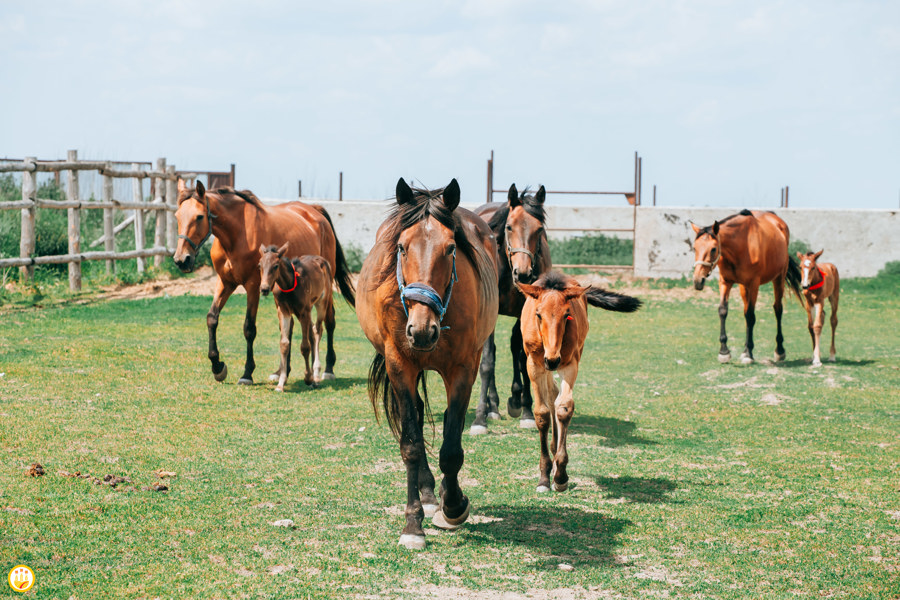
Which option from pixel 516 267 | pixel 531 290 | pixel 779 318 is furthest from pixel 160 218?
pixel 531 290

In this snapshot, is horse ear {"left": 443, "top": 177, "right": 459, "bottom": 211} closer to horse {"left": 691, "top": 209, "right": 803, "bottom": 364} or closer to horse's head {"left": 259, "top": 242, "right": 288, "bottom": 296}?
horse's head {"left": 259, "top": 242, "right": 288, "bottom": 296}

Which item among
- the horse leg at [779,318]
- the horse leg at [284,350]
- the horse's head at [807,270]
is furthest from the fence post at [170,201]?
the horse's head at [807,270]

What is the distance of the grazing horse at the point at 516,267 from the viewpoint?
7949 millimetres

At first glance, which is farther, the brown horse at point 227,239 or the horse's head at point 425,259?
the brown horse at point 227,239

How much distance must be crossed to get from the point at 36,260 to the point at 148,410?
10844mm

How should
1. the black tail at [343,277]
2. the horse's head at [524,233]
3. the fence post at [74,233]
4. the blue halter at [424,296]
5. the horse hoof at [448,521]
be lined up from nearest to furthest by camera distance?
1. the blue halter at [424,296]
2. the horse hoof at [448,521]
3. the horse's head at [524,233]
4. the black tail at [343,277]
5. the fence post at [74,233]

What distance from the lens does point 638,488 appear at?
256 inches

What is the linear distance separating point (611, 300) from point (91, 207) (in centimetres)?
1575

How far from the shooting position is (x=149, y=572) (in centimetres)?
454

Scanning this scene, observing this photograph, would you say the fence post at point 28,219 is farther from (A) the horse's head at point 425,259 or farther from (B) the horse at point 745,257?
(A) the horse's head at point 425,259

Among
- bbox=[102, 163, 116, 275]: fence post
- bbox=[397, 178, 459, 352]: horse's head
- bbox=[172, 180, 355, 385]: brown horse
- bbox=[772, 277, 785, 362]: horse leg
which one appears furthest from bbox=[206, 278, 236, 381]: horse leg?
bbox=[102, 163, 116, 275]: fence post

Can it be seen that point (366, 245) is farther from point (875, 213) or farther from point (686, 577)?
point (686, 577)

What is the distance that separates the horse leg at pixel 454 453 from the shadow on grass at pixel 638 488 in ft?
4.71

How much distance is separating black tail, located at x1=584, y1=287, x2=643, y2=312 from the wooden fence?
11.1 m
